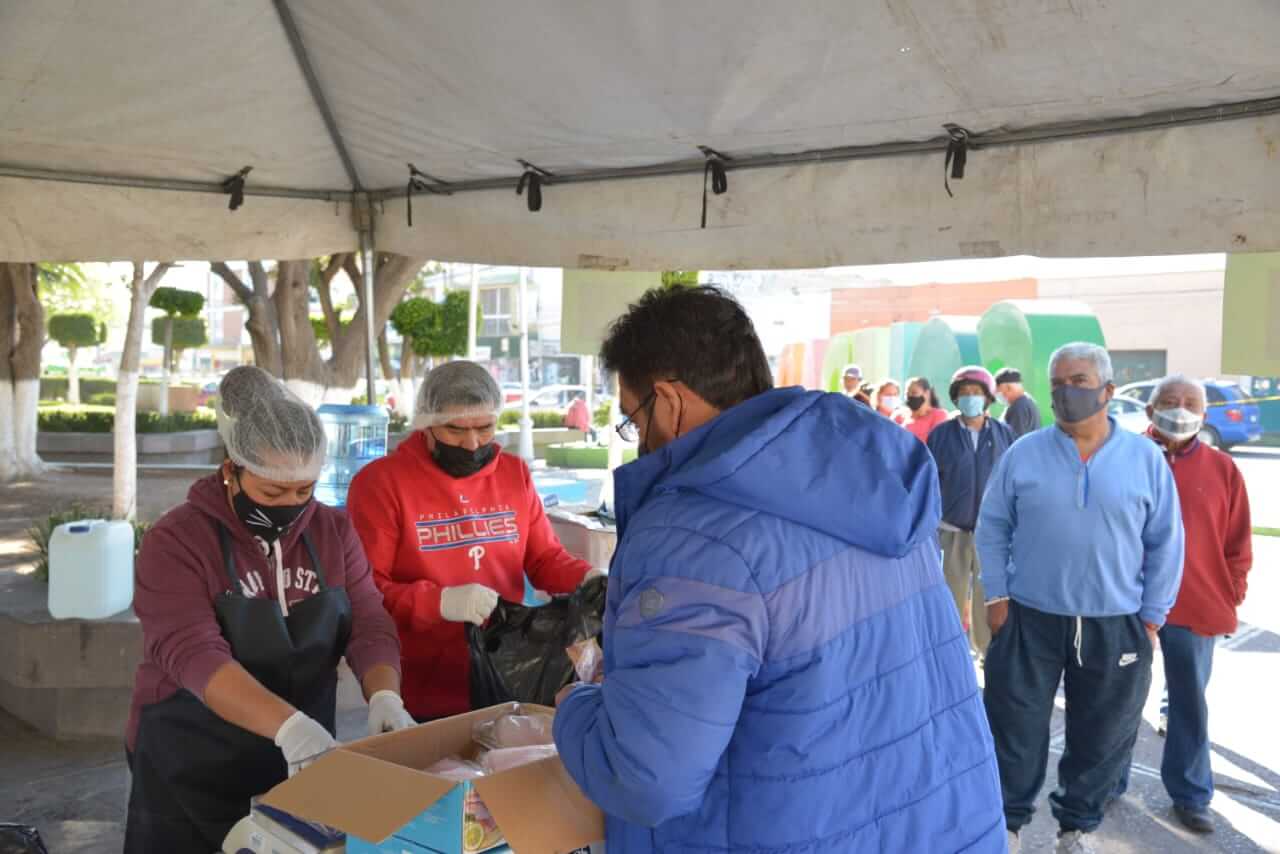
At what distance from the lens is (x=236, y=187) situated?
3.93 meters

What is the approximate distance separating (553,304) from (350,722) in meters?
41.4

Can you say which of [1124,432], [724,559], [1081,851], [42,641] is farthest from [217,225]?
[1081,851]

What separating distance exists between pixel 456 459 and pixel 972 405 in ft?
15.7

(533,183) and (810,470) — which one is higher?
(533,183)

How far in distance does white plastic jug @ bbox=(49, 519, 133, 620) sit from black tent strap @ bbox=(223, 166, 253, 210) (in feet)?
7.86

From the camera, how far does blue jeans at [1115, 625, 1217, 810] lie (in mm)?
4508

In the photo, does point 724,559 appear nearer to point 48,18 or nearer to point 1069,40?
point 1069,40

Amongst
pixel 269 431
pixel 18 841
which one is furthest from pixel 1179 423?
pixel 18 841

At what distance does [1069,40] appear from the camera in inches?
96.0

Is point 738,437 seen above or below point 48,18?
below

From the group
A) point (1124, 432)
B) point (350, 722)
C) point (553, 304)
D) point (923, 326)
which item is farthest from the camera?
point (553, 304)

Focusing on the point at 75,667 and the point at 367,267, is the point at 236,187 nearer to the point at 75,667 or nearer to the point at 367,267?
the point at 367,267

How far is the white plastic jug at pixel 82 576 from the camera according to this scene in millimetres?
5320

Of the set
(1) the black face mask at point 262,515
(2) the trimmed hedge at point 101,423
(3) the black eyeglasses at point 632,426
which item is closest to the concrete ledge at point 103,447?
(2) the trimmed hedge at point 101,423
